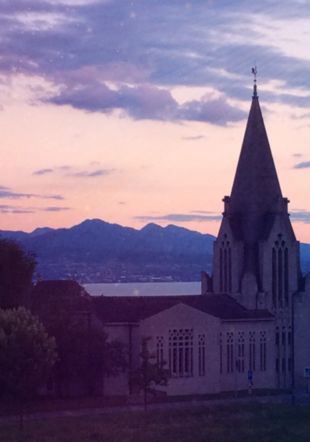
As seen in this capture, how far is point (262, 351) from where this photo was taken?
76.2 metres

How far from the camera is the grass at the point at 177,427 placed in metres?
44.3

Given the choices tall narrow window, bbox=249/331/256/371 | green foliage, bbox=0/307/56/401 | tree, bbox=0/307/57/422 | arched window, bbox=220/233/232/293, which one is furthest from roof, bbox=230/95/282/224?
green foliage, bbox=0/307/56/401

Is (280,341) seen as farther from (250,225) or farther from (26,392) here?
(26,392)

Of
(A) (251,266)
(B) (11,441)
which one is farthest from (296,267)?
(B) (11,441)

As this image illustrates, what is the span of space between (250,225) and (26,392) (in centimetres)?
3288

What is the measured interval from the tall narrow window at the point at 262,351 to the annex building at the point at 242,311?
0.23 ft

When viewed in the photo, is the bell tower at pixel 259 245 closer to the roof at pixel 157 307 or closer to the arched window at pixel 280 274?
the arched window at pixel 280 274

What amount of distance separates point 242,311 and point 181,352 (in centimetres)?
801

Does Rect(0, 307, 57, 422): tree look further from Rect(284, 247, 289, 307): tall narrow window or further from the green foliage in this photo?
Rect(284, 247, 289, 307): tall narrow window

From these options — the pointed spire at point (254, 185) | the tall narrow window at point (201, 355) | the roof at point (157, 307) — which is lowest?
the tall narrow window at point (201, 355)

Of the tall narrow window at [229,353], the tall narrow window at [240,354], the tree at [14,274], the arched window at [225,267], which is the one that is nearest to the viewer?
the tree at [14,274]

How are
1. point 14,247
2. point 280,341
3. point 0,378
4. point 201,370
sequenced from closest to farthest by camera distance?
point 0,378, point 14,247, point 201,370, point 280,341

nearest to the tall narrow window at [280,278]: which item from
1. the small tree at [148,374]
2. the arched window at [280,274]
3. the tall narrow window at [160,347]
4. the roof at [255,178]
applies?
the arched window at [280,274]

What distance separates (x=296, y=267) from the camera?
8244 cm
